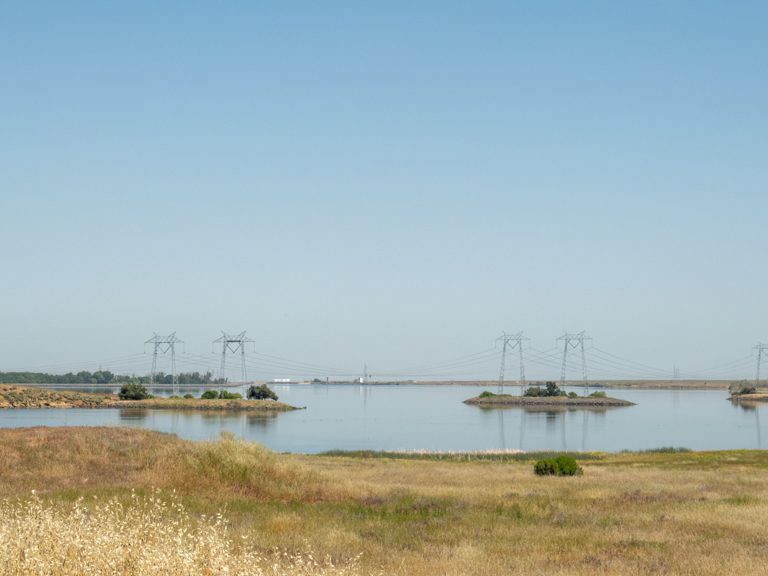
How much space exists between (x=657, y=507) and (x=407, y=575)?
11.1 m

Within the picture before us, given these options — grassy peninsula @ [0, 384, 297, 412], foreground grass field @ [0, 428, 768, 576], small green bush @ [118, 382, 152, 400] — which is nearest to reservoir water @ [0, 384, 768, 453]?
Answer: grassy peninsula @ [0, 384, 297, 412]

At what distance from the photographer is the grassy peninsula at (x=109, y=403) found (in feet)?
459

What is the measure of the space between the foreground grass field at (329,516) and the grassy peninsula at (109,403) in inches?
4499

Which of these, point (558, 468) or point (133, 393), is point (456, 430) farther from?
point (133, 393)

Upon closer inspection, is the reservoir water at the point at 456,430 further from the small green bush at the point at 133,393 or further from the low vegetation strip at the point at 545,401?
the low vegetation strip at the point at 545,401

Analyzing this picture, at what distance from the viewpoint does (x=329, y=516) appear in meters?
18.8

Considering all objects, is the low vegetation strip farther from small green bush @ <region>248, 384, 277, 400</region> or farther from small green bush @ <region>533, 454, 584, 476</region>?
small green bush @ <region>533, 454, 584, 476</region>

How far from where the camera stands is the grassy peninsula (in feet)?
459

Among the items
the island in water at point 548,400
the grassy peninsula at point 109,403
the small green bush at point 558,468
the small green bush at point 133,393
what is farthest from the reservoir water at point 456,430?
the island in water at point 548,400

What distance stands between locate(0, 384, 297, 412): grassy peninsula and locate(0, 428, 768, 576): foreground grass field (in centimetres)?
11428

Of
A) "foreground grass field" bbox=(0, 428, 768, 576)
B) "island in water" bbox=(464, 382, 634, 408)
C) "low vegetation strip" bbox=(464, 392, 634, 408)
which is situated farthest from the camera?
"low vegetation strip" bbox=(464, 392, 634, 408)

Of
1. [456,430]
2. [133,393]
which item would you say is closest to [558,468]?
[456,430]

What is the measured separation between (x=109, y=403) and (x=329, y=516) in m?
138

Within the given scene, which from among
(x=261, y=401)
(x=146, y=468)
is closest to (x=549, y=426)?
(x=261, y=401)
